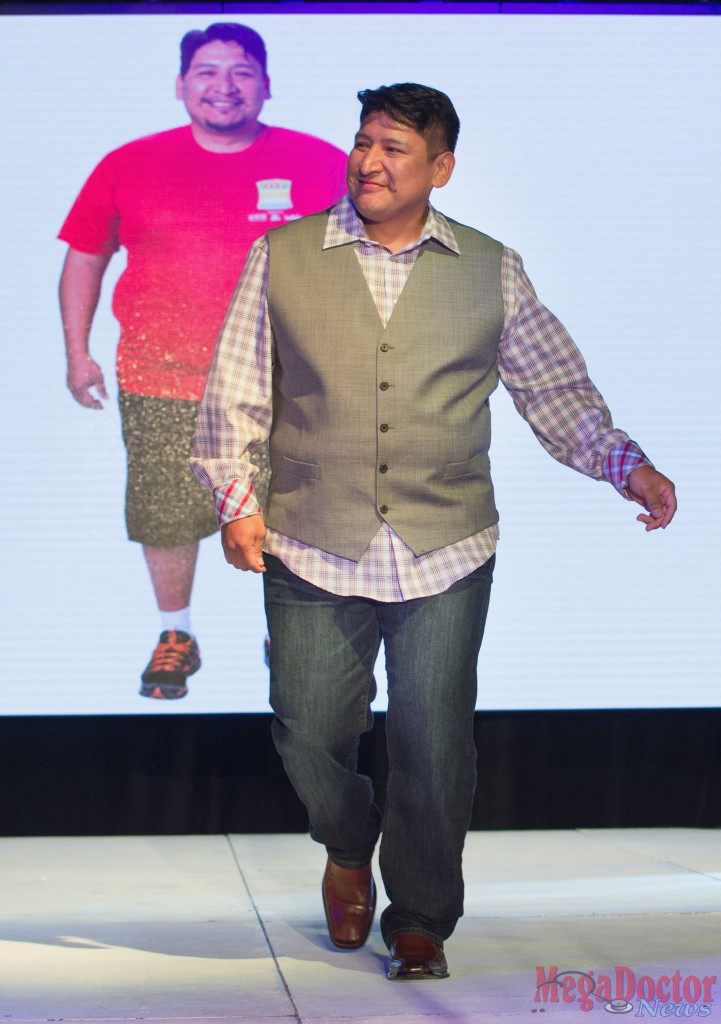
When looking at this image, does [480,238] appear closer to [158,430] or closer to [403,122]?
[403,122]

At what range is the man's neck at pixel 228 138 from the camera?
9.93 ft

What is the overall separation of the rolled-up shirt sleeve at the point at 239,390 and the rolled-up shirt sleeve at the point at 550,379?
38 cm

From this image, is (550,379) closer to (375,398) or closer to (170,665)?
(375,398)

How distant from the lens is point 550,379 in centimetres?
208

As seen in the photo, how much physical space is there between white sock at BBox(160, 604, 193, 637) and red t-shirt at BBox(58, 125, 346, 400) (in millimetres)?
497

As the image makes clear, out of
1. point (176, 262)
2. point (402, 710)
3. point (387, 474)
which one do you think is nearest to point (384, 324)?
point (387, 474)

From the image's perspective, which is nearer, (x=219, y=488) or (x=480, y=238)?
(x=219, y=488)

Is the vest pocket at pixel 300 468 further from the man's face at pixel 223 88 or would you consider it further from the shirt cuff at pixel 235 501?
the man's face at pixel 223 88

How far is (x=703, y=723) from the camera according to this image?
3.22m

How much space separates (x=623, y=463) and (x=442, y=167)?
0.53m

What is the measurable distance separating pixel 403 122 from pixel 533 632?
4.78 feet

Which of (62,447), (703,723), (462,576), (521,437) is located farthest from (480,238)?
(703,723)

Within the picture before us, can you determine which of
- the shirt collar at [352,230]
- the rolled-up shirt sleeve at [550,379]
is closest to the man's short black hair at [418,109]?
the shirt collar at [352,230]

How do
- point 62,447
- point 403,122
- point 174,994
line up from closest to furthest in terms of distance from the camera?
point 174,994 < point 403,122 < point 62,447
